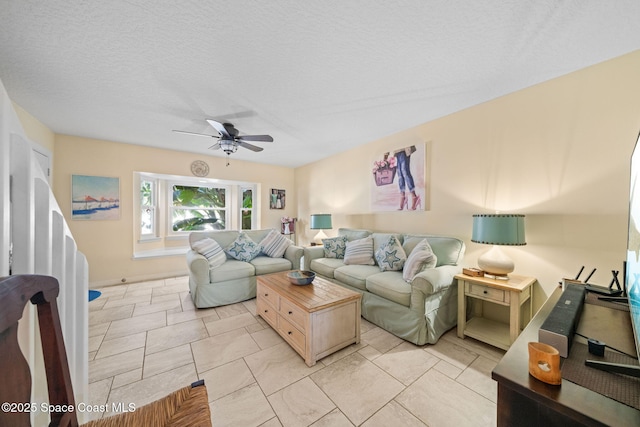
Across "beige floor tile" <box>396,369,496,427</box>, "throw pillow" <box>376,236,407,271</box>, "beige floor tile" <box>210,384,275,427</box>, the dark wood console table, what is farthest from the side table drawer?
"beige floor tile" <box>210,384,275,427</box>

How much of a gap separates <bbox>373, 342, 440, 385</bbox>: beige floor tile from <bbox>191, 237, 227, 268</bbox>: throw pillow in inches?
88.3

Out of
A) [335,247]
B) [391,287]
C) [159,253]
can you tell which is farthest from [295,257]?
[159,253]

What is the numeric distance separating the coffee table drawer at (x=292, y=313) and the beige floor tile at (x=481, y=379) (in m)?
1.21

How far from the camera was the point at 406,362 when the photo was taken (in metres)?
1.81

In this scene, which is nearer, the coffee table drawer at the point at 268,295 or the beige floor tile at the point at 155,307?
the coffee table drawer at the point at 268,295

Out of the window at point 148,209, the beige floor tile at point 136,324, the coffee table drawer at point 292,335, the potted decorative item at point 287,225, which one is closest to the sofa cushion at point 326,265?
the coffee table drawer at point 292,335

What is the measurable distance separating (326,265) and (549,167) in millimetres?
2487

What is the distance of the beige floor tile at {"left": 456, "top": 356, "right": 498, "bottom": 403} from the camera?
4.96 feet

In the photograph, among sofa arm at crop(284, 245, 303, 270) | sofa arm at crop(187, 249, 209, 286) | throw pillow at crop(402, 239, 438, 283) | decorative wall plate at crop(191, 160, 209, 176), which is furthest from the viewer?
decorative wall plate at crop(191, 160, 209, 176)

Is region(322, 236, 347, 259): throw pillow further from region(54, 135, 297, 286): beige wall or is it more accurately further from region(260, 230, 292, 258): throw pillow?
region(54, 135, 297, 286): beige wall

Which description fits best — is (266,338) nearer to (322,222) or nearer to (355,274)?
(355,274)

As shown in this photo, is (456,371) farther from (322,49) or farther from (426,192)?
(322,49)

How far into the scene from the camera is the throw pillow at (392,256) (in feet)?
8.53

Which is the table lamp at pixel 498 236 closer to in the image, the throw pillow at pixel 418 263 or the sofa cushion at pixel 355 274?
the throw pillow at pixel 418 263
